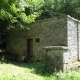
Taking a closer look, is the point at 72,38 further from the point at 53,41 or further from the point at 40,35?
the point at 40,35

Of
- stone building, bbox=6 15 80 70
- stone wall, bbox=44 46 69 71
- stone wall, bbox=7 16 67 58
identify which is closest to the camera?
stone wall, bbox=44 46 69 71

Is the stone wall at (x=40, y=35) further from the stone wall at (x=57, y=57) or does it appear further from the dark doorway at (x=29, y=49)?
the stone wall at (x=57, y=57)

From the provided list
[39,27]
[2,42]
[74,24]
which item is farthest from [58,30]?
[2,42]

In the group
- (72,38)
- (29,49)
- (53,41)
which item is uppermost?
(72,38)

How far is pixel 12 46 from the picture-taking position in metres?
13.9

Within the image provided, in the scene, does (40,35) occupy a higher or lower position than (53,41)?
higher

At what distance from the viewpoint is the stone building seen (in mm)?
8070

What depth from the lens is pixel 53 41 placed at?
394 inches

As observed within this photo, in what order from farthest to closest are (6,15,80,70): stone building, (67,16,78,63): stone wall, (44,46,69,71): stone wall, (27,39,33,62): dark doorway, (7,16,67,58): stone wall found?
(27,39,33,62): dark doorway, (7,16,67,58): stone wall, (67,16,78,63): stone wall, (6,15,80,70): stone building, (44,46,69,71): stone wall

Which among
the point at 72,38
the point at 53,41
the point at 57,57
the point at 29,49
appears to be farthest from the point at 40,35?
the point at 57,57

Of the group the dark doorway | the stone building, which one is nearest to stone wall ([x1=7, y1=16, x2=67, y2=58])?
the stone building

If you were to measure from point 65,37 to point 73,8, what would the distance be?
1135 centimetres

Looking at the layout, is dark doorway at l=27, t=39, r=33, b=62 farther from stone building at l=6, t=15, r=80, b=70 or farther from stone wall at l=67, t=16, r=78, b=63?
stone wall at l=67, t=16, r=78, b=63

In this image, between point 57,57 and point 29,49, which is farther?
point 29,49
